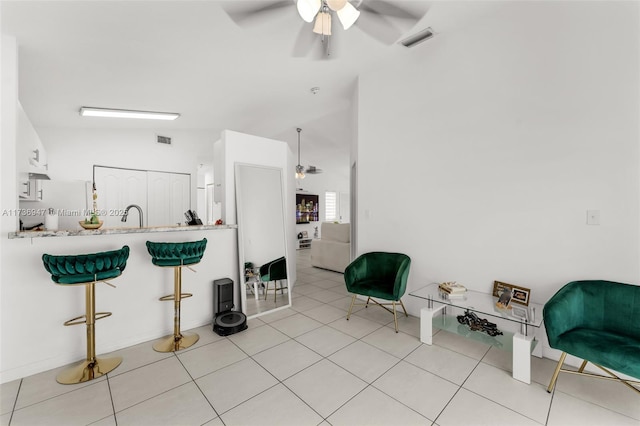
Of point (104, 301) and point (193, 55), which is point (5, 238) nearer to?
point (104, 301)

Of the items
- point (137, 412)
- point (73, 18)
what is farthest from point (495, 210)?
point (73, 18)

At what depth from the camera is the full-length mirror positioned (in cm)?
332

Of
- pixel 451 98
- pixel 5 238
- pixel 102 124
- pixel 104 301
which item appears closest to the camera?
pixel 5 238

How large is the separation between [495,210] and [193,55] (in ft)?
11.4

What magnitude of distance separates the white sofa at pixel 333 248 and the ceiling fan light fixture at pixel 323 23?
3794mm

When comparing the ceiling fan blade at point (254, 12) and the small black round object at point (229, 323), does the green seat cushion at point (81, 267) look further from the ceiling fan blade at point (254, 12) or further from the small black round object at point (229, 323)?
the ceiling fan blade at point (254, 12)

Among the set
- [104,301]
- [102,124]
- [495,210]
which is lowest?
[104,301]

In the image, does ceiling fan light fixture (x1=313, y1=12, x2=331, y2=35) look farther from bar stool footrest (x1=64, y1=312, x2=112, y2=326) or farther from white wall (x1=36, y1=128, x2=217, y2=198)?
white wall (x1=36, y1=128, x2=217, y2=198)

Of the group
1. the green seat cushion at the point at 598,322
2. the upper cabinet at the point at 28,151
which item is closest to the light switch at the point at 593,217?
the green seat cushion at the point at 598,322

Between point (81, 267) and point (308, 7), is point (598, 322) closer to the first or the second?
point (308, 7)

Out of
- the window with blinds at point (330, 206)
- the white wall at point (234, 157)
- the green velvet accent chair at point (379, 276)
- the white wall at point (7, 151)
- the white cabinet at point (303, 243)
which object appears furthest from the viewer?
the window with blinds at point (330, 206)

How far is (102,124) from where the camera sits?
4.57m

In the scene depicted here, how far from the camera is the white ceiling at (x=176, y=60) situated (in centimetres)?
214

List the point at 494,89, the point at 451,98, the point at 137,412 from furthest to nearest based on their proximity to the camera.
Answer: the point at 451,98 → the point at 494,89 → the point at 137,412
